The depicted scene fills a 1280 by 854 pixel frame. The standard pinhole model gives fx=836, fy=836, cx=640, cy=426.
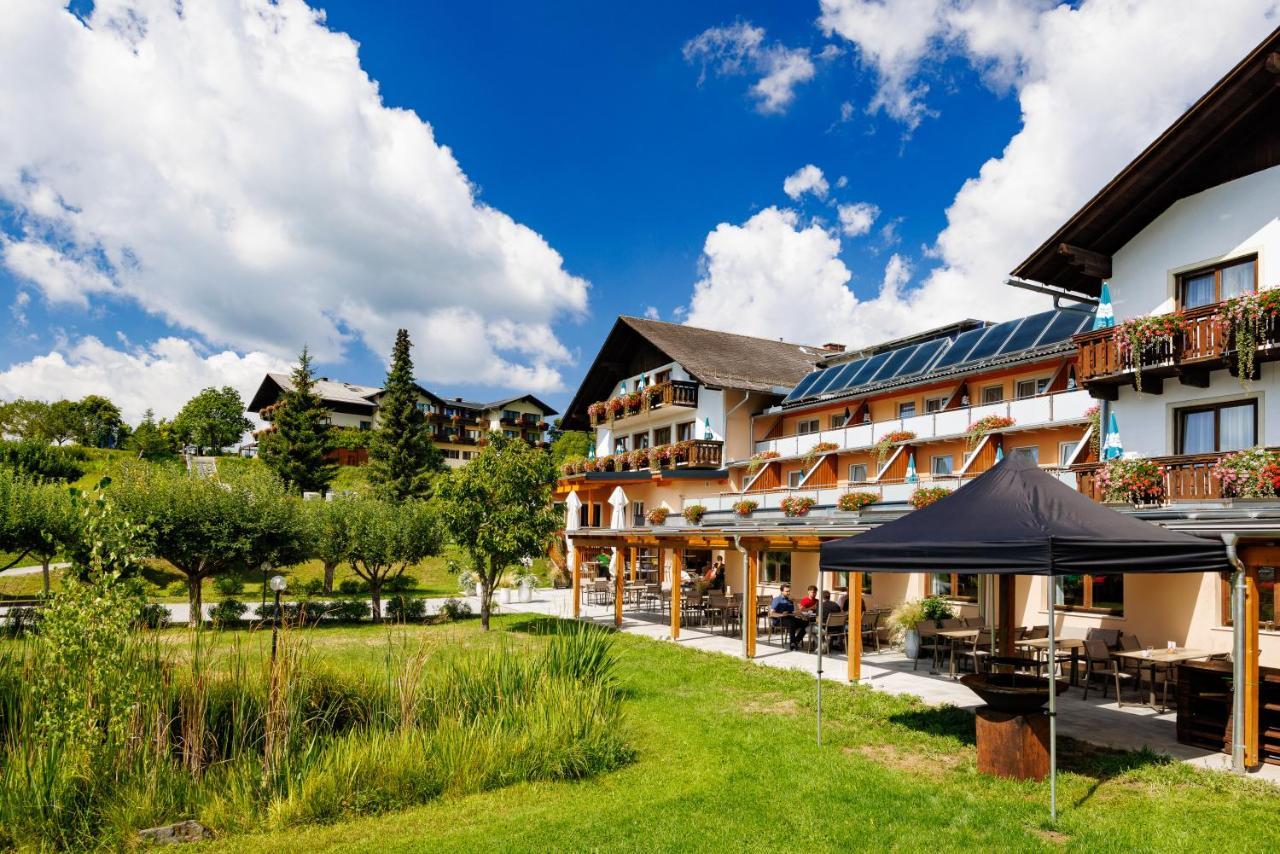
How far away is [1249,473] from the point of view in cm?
1258

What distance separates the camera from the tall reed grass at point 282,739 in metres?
7.50

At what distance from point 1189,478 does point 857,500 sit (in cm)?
901

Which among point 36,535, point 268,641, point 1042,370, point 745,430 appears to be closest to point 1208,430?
point 1042,370

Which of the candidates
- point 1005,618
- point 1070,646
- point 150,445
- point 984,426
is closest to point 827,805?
point 1005,618

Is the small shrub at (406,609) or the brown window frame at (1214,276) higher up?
the brown window frame at (1214,276)


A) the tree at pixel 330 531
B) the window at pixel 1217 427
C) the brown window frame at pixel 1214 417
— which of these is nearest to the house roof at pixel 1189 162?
the brown window frame at pixel 1214 417

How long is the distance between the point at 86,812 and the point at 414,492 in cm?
4835

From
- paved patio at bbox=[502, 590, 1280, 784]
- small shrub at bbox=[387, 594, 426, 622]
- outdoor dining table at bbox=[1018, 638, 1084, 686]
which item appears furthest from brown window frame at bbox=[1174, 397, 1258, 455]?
small shrub at bbox=[387, 594, 426, 622]

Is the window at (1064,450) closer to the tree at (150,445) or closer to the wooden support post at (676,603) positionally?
the wooden support post at (676,603)

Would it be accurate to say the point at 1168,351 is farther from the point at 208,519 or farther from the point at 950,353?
the point at 208,519

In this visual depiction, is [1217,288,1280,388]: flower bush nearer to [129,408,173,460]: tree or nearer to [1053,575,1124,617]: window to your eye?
[1053,575,1124,617]: window

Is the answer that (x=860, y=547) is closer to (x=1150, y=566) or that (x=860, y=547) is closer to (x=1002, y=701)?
(x=1002, y=701)

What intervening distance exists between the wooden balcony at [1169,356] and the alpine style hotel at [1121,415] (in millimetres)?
34

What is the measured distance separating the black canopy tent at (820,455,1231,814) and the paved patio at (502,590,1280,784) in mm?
2588
